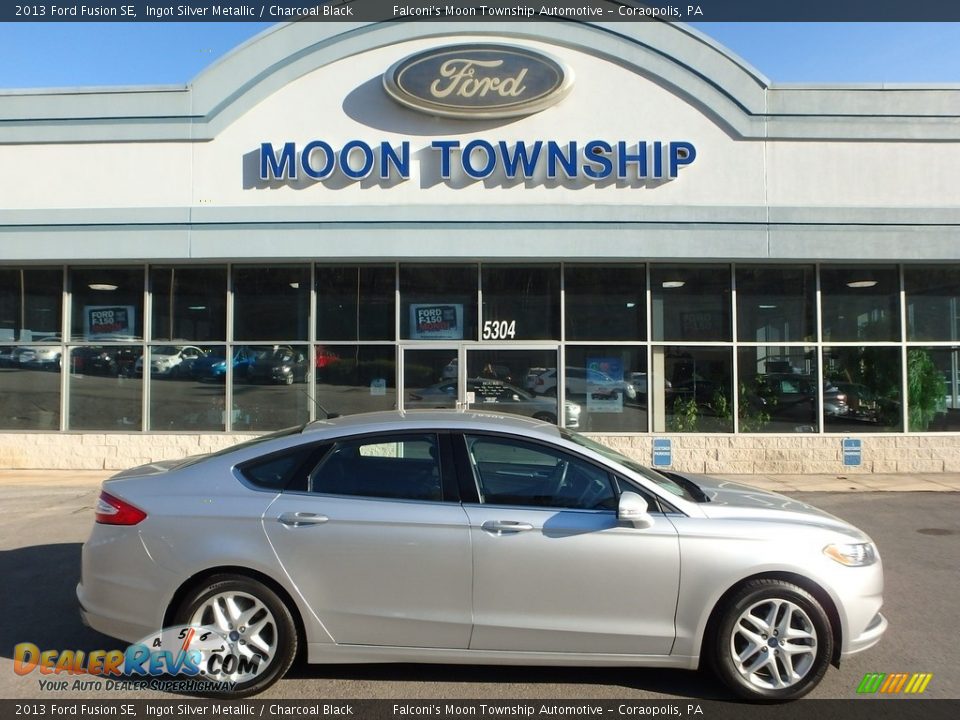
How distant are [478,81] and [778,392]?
7.01 meters

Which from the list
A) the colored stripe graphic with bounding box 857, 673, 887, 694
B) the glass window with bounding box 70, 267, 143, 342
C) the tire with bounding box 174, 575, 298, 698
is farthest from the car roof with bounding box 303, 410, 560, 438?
the glass window with bounding box 70, 267, 143, 342

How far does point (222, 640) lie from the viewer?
157 inches

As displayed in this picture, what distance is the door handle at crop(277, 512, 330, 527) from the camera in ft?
13.2

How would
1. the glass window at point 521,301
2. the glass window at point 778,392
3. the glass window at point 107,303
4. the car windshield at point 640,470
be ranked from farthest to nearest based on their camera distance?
the glass window at point 107,303
the glass window at point 778,392
the glass window at point 521,301
the car windshield at point 640,470

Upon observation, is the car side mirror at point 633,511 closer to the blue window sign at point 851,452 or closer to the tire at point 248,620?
the tire at point 248,620

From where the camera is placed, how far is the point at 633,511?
154 inches

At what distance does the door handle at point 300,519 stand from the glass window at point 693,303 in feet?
29.5

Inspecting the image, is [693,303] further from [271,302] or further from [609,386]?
[271,302]

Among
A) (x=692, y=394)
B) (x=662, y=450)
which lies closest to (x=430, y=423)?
(x=662, y=450)

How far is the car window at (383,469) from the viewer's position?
4.18 m

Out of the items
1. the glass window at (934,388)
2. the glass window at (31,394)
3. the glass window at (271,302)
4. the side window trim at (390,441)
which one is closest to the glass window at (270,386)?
the glass window at (271,302)

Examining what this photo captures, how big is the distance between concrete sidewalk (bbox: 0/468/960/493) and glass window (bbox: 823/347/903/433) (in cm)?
90

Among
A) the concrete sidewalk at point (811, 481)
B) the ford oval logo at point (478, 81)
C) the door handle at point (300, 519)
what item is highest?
the ford oval logo at point (478, 81)

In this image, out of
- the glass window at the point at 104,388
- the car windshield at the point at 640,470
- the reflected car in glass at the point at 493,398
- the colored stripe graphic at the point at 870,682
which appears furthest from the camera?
the glass window at the point at 104,388
